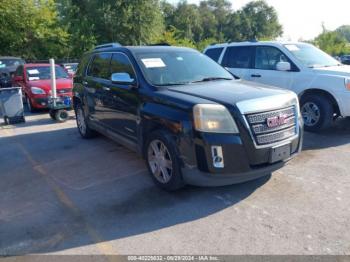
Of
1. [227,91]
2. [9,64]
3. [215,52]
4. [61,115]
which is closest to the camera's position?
[227,91]

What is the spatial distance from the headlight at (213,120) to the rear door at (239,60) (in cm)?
465

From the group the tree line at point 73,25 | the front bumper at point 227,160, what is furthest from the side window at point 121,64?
the tree line at point 73,25

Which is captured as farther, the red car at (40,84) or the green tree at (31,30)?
the green tree at (31,30)

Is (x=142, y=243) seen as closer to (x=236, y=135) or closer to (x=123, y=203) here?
(x=123, y=203)

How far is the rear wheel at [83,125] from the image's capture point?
22.8 ft

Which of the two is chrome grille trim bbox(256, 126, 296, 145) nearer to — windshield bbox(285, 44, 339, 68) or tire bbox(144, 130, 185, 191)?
tire bbox(144, 130, 185, 191)

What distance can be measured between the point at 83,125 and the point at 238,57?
4152mm

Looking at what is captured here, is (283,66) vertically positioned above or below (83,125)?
above

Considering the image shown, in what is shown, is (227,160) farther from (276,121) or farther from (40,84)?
(40,84)

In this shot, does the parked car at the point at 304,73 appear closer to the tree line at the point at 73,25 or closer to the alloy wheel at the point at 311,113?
the alloy wheel at the point at 311,113

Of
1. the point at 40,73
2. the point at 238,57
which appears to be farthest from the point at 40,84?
the point at 238,57

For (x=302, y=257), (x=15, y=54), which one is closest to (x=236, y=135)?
(x=302, y=257)

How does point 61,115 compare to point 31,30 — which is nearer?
point 61,115

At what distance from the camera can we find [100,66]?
238 inches
